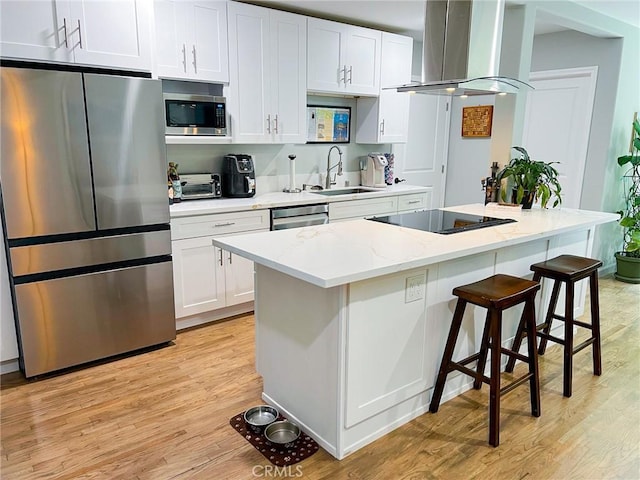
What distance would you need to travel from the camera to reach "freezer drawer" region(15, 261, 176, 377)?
2695 mm

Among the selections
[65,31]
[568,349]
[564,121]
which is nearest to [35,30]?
[65,31]

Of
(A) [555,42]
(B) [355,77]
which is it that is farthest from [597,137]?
(B) [355,77]

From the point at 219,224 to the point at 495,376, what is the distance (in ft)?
7.14

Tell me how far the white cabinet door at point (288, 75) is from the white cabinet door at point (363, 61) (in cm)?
53

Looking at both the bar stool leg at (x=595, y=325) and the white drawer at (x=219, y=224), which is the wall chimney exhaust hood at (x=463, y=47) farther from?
the white drawer at (x=219, y=224)

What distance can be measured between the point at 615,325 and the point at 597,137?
2244 millimetres

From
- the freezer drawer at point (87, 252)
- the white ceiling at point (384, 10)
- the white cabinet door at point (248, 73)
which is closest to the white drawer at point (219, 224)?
the freezer drawer at point (87, 252)

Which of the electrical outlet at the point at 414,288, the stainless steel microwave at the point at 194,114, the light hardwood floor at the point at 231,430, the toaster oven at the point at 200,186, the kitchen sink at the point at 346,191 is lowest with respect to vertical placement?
the light hardwood floor at the point at 231,430

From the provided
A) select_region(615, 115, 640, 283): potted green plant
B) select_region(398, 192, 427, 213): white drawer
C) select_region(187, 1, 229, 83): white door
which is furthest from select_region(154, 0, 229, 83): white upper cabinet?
select_region(615, 115, 640, 283): potted green plant

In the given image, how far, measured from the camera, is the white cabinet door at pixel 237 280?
3584 mm

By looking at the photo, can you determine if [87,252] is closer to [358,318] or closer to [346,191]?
[358,318]

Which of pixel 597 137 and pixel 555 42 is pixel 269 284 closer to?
pixel 597 137

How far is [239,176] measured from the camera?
383cm

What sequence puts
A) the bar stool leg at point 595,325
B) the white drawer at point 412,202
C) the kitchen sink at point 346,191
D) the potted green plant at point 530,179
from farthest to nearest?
the white drawer at point 412,202
the kitchen sink at point 346,191
the potted green plant at point 530,179
the bar stool leg at point 595,325
